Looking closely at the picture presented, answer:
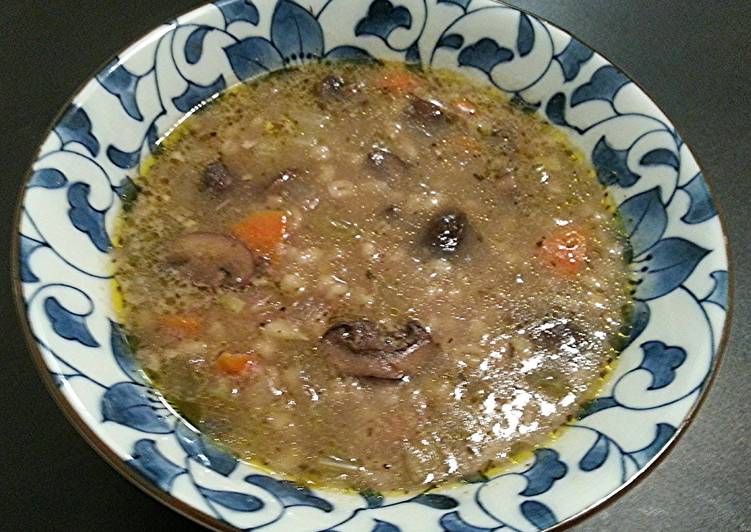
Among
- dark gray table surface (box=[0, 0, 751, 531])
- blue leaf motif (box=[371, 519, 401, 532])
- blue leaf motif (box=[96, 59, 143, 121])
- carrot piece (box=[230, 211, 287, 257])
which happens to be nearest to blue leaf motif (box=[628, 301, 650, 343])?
dark gray table surface (box=[0, 0, 751, 531])

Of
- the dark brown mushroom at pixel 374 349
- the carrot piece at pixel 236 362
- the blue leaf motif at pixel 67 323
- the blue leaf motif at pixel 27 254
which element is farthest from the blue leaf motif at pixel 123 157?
the dark brown mushroom at pixel 374 349

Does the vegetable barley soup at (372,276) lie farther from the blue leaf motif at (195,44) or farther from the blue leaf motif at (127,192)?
the blue leaf motif at (195,44)

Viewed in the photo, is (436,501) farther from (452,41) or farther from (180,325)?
(452,41)

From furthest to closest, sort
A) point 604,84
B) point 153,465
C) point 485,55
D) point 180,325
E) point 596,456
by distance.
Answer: point 485,55 → point 604,84 → point 180,325 → point 596,456 → point 153,465

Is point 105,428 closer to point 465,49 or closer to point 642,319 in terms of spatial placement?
point 642,319

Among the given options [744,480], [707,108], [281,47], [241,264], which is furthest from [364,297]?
[707,108]

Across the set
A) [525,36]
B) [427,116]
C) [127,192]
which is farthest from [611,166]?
[127,192]
